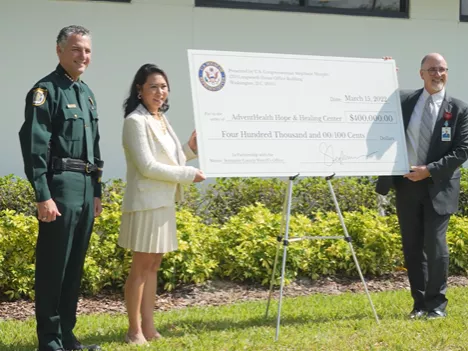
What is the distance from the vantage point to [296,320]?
21.1 feet

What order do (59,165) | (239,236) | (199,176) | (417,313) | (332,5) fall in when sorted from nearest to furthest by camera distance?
(59,165), (199,176), (417,313), (239,236), (332,5)

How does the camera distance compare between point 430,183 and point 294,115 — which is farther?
point 430,183

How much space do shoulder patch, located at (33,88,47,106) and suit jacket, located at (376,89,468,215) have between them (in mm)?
3004

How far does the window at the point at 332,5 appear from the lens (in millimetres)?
9703

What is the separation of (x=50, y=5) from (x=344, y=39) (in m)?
3.74

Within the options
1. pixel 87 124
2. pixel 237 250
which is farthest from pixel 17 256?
pixel 87 124

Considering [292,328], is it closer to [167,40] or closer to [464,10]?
[167,40]

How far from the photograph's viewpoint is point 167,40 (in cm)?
946

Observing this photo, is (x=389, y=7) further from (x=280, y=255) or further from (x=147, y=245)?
(x=147, y=245)

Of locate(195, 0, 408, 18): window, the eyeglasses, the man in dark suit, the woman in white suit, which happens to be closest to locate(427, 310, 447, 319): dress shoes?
the man in dark suit

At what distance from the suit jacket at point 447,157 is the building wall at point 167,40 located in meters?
3.79

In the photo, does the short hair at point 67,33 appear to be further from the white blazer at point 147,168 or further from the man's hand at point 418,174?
the man's hand at point 418,174

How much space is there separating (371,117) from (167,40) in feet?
12.8

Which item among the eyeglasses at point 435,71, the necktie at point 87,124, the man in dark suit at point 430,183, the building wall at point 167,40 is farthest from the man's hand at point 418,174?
the building wall at point 167,40
